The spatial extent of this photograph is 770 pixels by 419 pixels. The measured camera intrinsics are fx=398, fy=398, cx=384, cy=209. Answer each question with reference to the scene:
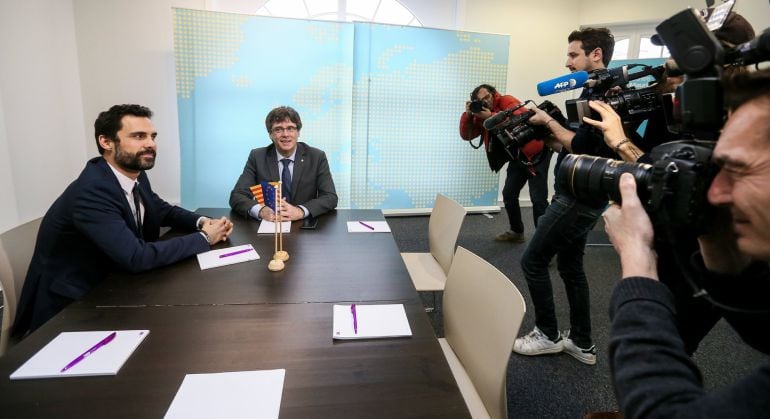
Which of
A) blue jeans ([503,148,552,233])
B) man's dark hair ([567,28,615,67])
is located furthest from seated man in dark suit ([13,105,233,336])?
blue jeans ([503,148,552,233])

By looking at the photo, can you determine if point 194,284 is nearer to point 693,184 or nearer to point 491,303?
point 491,303

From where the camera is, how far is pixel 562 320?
2.41m

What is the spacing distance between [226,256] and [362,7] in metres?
3.62

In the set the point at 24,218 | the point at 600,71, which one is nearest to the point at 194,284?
the point at 600,71

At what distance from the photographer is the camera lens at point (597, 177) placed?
0.82 meters

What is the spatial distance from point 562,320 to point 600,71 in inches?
58.8

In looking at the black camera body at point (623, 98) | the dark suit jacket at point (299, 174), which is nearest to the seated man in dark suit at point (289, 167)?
the dark suit jacket at point (299, 174)

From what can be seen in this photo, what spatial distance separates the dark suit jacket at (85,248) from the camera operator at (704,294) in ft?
4.80

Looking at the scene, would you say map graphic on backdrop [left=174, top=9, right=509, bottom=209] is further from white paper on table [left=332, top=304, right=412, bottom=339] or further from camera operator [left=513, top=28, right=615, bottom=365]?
white paper on table [left=332, top=304, right=412, bottom=339]

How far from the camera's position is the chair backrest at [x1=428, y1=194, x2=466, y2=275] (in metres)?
1.99

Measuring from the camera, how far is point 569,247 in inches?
71.4

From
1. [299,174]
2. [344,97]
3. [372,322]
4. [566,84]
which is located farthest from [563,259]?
[344,97]

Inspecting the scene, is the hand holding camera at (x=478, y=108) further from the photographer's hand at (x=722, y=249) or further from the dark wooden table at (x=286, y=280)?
the photographer's hand at (x=722, y=249)

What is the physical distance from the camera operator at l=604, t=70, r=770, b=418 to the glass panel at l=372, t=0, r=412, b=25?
4105 mm
